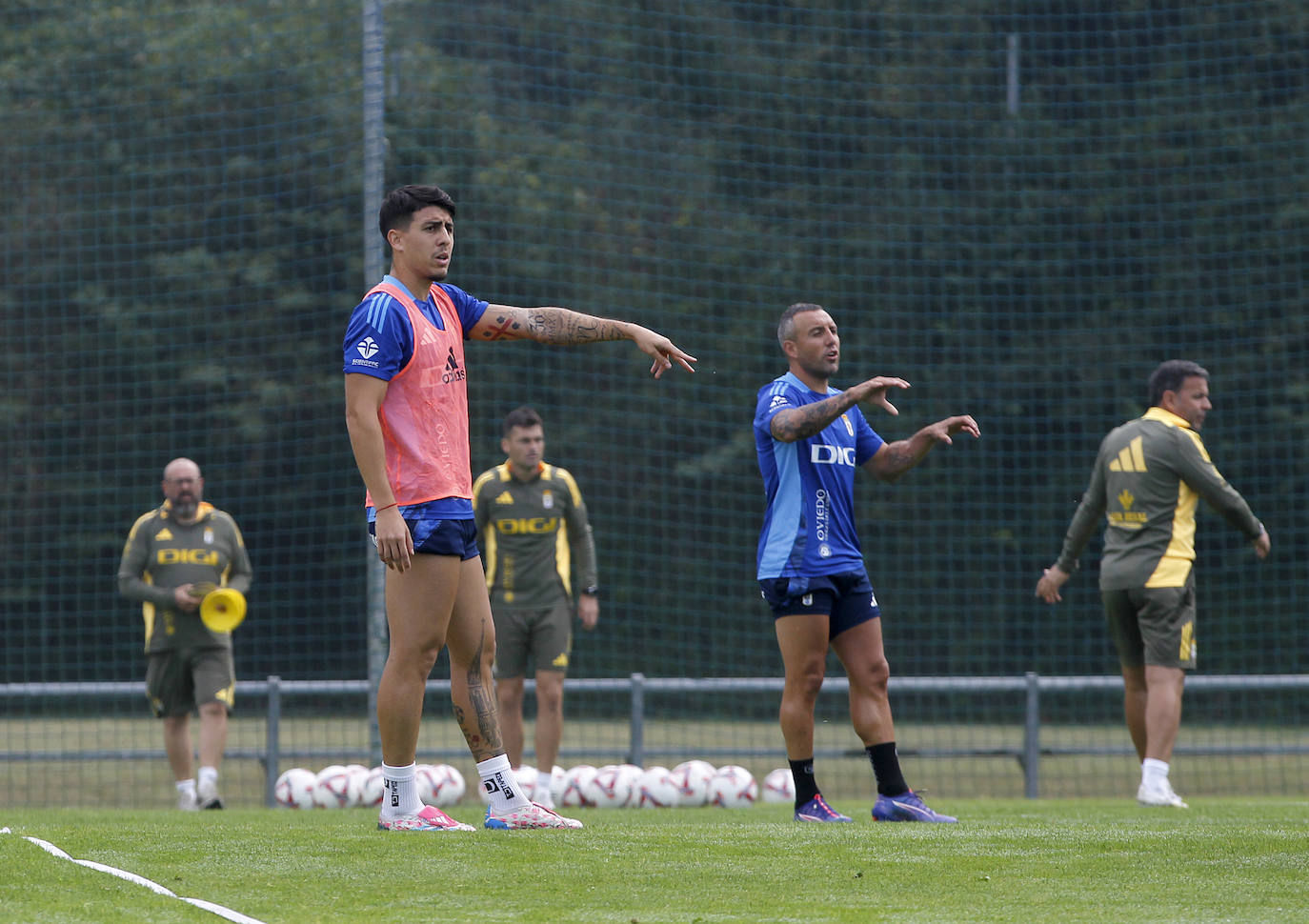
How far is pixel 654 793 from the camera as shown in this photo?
9.98 metres

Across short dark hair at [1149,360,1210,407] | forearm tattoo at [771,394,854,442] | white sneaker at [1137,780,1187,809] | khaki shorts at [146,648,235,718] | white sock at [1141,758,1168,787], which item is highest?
short dark hair at [1149,360,1210,407]

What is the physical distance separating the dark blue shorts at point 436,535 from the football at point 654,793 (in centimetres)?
512

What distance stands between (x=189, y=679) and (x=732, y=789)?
3.36m

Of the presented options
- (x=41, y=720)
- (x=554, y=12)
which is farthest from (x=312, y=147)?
(x=41, y=720)

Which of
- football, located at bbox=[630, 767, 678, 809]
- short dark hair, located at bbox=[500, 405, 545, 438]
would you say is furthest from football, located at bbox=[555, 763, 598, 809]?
short dark hair, located at bbox=[500, 405, 545, 438]

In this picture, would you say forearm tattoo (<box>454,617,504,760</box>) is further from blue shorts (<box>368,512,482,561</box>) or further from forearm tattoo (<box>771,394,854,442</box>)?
forearm tattoo (<box>771,394,854,442</box>)

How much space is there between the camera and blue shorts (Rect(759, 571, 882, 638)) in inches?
239

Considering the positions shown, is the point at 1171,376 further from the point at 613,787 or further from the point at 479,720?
the point at 479,720

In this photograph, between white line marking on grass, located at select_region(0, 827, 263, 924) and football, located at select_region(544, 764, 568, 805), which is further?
football, located at select_region(544, 764, 568, 805)

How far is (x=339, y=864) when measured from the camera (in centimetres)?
449

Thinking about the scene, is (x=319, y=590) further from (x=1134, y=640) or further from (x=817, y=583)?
(x=817, y=583)

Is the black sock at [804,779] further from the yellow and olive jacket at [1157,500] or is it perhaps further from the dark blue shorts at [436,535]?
the yellow and olive jacket at [1157,500]

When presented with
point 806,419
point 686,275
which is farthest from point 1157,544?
point 686,275

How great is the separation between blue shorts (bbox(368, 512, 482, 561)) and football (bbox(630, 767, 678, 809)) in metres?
5.12
